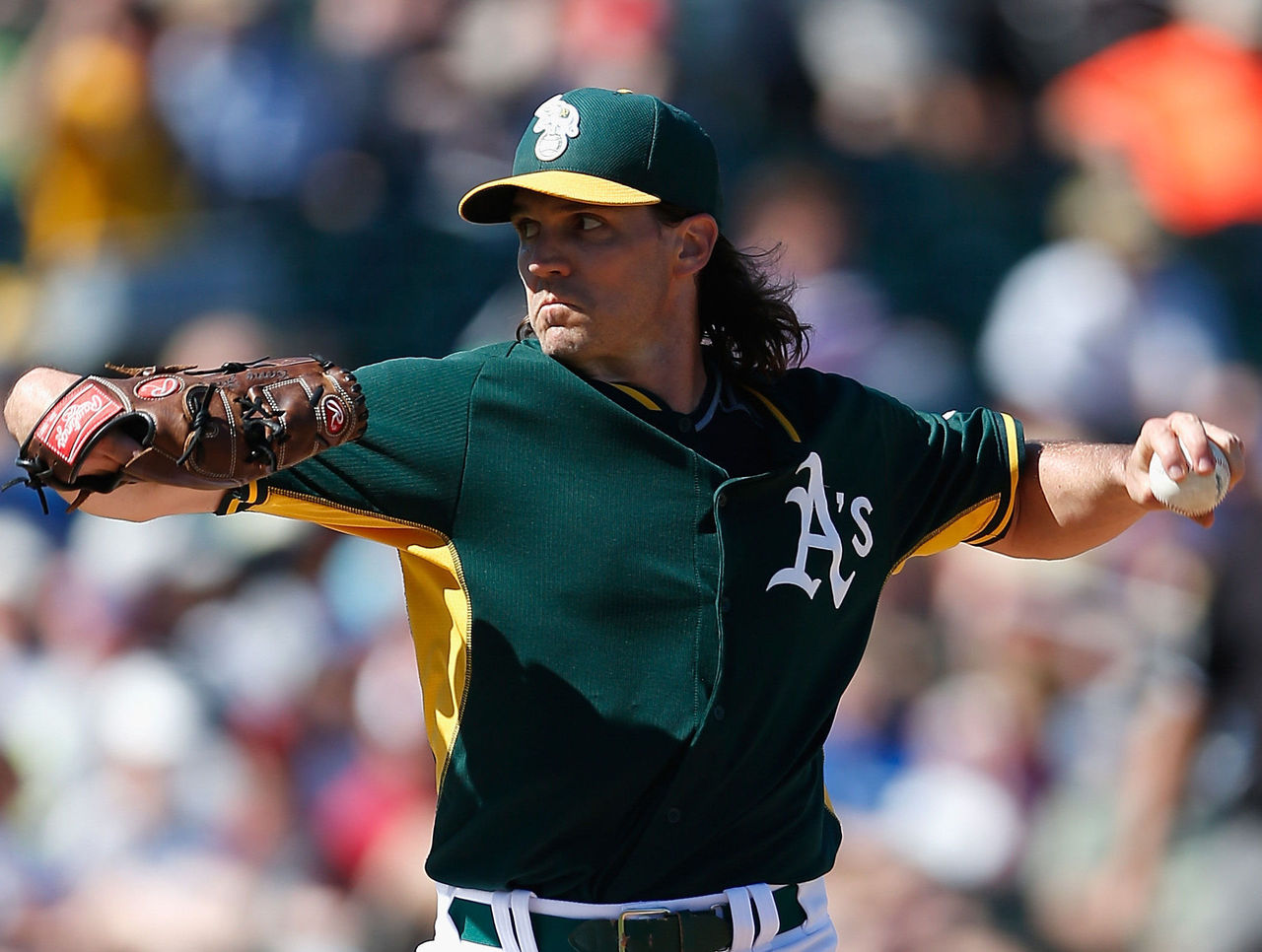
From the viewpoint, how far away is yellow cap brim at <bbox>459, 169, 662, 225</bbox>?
2598 millimetres

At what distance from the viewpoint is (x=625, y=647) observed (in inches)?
100

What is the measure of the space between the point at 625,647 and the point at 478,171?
4.03 metres

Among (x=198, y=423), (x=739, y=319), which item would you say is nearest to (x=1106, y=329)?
(x=739, y=319)

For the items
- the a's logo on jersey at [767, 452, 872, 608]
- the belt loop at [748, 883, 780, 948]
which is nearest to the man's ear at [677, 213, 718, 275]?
the a's logo on jersey at [767, 452, 872, 608]

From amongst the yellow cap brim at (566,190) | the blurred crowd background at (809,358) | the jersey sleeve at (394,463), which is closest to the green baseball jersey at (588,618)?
the jersey sleeve at (394,463)

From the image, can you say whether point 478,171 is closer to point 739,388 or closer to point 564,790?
point 739,388

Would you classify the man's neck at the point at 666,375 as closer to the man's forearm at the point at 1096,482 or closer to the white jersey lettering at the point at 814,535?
the white jersey lettering at the point at 814,535

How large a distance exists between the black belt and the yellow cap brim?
1102mm

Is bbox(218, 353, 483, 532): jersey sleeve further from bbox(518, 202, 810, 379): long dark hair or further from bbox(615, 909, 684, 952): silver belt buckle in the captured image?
bbox(615, 909, 684, 952): silver belt buckle

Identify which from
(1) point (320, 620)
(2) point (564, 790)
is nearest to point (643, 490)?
(2) point (564, 790)

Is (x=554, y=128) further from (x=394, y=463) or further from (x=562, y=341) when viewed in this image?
(x=394, y=463)

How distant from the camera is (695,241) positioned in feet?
9.44

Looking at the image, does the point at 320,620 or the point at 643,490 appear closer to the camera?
the point at 643,490

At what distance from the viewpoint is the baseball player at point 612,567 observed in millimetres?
2518
